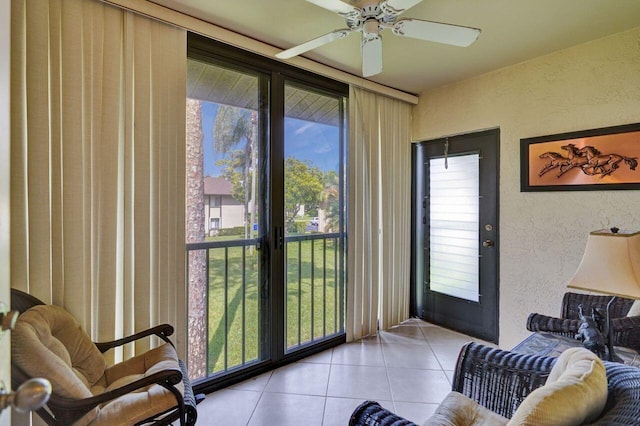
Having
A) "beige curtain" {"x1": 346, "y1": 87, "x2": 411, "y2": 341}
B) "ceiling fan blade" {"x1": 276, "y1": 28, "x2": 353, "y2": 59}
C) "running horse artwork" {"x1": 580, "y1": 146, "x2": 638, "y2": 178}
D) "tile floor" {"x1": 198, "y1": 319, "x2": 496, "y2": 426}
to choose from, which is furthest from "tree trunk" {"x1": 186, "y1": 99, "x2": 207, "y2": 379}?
"running horse artwork" {"x1": 580, "y1": 146, "x2": 638, "y2": 178}

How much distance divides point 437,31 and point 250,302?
2.20 m

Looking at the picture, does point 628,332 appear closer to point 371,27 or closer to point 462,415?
point 462,415

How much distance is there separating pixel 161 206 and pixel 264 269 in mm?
934

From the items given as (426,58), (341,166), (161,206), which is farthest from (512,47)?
(161,206)

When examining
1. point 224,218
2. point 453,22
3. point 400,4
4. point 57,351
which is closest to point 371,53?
point 400,4

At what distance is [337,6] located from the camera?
1633 millimetres

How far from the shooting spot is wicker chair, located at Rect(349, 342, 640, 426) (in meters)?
1.07

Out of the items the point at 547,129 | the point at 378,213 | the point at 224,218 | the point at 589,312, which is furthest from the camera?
the point at 378,213

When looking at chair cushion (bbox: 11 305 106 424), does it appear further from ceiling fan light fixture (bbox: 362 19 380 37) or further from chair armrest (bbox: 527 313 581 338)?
chair armrest (bbox: 527 313 581 338)

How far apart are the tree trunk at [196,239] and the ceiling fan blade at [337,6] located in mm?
1120

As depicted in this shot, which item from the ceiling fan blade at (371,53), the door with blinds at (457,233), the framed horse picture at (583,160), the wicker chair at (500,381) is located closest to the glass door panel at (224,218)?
the ceiling fan blade at (371,53)

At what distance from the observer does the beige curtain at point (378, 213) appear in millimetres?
3123

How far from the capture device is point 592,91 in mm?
2486

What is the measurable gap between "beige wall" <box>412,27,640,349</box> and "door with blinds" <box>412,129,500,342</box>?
0.43 ft
